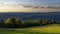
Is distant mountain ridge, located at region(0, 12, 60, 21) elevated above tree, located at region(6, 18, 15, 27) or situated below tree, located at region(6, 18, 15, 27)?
above

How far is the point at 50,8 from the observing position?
317 cm

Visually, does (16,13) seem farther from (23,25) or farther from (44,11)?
(44,11)

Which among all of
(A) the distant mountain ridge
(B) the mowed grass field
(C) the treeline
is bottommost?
(B) the mowed grass field

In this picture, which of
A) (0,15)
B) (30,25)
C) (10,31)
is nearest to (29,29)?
(30,25)

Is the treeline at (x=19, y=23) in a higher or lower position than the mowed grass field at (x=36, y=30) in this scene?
higher

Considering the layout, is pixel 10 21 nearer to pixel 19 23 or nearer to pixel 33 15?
pixel 19 23

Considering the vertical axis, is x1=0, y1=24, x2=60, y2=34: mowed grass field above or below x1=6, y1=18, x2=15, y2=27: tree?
below

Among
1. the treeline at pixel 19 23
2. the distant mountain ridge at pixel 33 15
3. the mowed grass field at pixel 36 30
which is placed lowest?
the mowed grass field at pixel 36 30

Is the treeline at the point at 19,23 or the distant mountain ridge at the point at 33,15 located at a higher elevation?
the distant mountain ridge at the point at 33,15

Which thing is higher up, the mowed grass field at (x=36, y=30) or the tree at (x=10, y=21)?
the tree at (x=10, y=21)

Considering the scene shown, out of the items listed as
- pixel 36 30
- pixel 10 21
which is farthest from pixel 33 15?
pixel 10 21

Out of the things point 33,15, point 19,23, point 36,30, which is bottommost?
point 36,30

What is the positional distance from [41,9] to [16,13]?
39 centimetres

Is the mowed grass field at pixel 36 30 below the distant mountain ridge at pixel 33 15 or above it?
below
